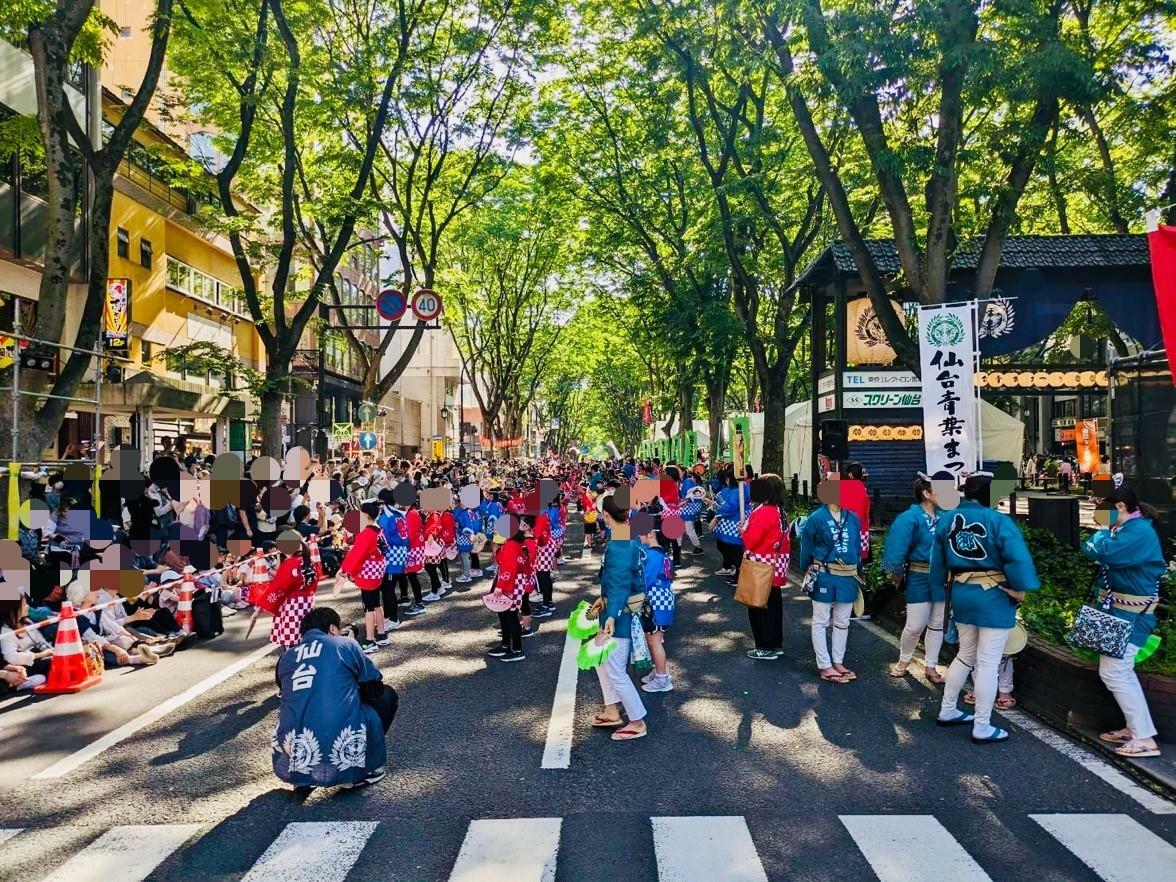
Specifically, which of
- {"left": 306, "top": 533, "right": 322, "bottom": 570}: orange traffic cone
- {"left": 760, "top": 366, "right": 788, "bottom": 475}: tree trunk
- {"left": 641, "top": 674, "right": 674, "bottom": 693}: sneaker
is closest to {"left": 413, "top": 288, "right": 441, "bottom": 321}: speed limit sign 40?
{"left": 306, "top": 533, "right": 322, "bottom": 570}: orange traffic cone

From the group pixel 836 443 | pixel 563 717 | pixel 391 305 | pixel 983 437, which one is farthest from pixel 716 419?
pixel 563 717

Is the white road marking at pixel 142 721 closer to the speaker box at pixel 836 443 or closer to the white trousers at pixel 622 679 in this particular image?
the white trousers at pixel 622 679

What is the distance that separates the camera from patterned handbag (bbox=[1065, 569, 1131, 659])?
587 cm

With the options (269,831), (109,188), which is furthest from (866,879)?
(109,188)

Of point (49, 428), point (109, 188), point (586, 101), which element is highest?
point (586, 101)

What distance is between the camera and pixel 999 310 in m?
20.2

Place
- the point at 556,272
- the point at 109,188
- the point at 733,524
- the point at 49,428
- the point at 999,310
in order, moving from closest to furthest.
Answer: the point at 49,428, the point at 109,188, the point at 733,524, the point at 999,310, the point at 556,272

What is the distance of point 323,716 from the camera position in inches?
210

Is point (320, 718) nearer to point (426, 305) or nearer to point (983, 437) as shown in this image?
point (426, 305)

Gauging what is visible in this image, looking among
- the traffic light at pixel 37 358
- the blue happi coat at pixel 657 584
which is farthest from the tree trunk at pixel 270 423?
the blue happi coat at pixel 657 584

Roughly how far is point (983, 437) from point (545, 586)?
428 inches

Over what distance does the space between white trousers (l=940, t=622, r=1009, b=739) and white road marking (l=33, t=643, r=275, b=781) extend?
233 inches

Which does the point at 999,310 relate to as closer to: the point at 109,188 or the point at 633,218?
the point at 633,218

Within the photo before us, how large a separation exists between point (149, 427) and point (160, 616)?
45.8 ft
